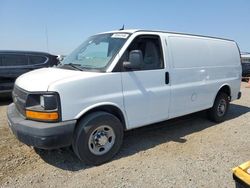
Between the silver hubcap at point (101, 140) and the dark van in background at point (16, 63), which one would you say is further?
the dark van in background at point (16, 63)

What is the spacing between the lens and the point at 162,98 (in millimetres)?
5082

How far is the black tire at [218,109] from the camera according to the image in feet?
22.2

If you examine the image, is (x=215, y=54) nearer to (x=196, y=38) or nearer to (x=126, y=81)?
(x=196, y=38)

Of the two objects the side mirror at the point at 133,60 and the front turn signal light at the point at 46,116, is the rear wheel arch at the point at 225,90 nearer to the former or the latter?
the side mirror at the point at 133,60

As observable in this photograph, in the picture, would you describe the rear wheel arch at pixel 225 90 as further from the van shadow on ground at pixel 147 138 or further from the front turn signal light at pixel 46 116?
the front turn signal light at pixel 46 116

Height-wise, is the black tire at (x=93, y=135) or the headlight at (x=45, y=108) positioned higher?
the headlight at (x=45, y=108)

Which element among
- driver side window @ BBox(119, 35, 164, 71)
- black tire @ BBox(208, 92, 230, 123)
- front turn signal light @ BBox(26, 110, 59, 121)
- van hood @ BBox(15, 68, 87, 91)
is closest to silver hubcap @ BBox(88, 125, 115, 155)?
front turn signal light @ BBox(26, 110, 59, 121)

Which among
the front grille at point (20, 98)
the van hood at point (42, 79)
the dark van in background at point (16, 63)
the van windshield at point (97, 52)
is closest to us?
the van hood at point (42, 79)

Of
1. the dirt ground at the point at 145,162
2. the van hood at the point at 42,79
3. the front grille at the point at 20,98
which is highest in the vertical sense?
the van hood at the point at 42,79

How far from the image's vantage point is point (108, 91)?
168 inches

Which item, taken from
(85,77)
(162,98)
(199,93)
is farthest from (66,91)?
(199,93)

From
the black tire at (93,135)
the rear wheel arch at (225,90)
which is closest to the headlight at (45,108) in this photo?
the black tire at (93,135)

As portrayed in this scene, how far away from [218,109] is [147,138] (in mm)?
2365

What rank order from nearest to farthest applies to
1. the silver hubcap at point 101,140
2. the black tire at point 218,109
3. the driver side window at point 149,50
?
the silver hubcap at point 101,140
the driver side window at point 149,50
the black tire at point 218,109
